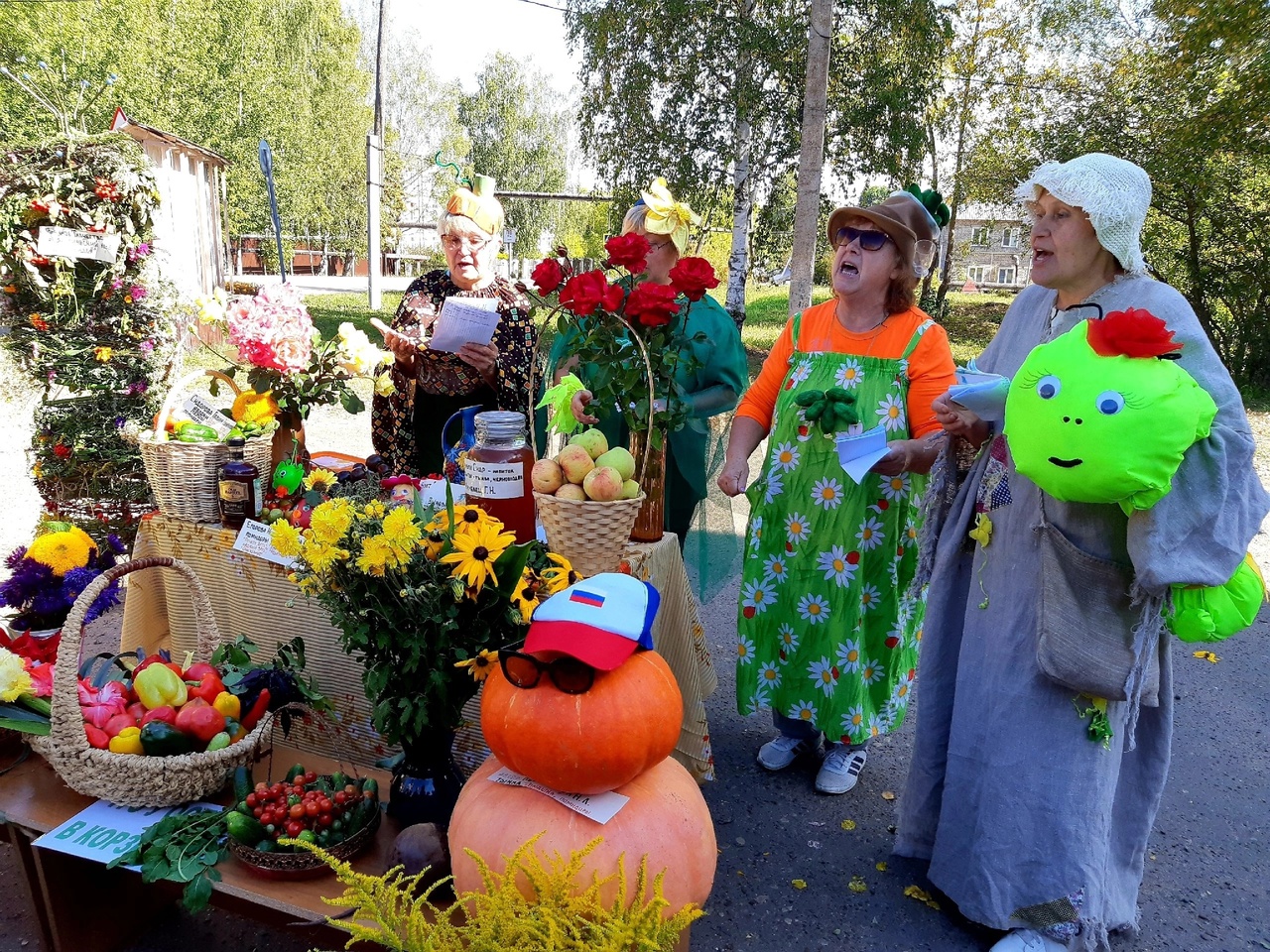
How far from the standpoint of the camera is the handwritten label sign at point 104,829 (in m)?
1.91

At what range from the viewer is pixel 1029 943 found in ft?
7.35

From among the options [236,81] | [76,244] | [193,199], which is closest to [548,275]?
[76,244]

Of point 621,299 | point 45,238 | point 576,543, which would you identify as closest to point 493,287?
point 621,299

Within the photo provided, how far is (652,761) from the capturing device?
1.82m

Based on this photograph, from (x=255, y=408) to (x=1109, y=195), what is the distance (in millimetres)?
2615

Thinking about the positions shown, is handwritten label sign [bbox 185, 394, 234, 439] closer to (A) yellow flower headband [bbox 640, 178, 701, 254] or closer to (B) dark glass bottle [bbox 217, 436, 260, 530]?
(B) dark glass bottle [bbox 217, 436, 260, 530]

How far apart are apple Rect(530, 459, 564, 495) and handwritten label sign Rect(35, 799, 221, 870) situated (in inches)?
45.9

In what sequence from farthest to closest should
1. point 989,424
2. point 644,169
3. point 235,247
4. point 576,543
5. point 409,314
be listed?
point 235,247 < point 644,169 < point 409,314 < point 989,424 < point 576,543

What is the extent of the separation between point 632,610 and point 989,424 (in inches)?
47.9

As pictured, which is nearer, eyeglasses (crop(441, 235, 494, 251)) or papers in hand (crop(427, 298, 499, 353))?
papers in hand (crop(427, 298, 499, 353))

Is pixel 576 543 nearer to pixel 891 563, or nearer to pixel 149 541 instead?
pixel 891 563

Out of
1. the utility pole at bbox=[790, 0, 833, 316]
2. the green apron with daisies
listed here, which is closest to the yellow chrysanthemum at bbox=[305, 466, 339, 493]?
the green apron with daisies

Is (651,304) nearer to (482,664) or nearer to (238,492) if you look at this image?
(482,664)

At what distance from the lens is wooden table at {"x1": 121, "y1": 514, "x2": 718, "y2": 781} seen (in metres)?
2.67
